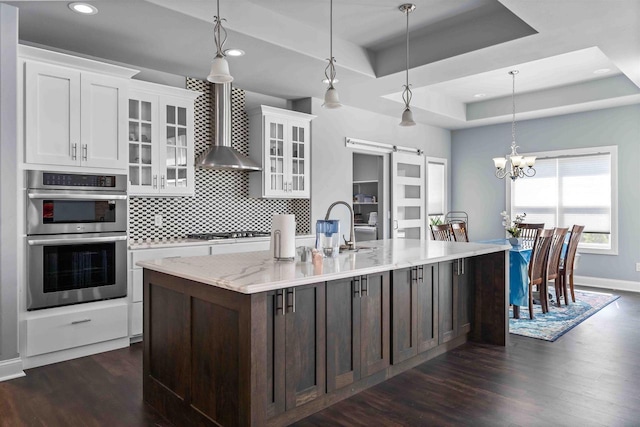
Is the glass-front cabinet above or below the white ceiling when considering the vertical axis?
below

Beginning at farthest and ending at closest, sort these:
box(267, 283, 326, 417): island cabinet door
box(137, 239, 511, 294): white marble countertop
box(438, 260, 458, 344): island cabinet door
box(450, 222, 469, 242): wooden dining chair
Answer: box(450, 222, 469, 242): wooden dining chair, box(438, 260, 458, 344): island cabinet door, box(267, 283, 326, 417): island cabinet door, box(137, 239, 511, 294): white marble countertop

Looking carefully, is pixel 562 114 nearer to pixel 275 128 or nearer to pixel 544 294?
pixel 544 294

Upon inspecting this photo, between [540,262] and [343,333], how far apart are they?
3.18m

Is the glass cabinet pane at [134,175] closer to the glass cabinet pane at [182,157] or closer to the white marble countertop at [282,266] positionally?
the glass cabinet pane at [182,157]

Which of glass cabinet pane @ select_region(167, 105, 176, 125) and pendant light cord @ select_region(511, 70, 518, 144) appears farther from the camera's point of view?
pendant light cord @ select_region(511, 70, 518, 144)

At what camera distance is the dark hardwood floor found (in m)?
2.49

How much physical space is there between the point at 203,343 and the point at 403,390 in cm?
140

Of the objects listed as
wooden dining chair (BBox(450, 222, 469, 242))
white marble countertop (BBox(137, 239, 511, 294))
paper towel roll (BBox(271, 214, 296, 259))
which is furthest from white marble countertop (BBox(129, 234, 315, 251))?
wooden dining chair (BBox(450, 222, 469, 242))

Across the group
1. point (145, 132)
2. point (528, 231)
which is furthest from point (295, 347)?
point (528, 231)

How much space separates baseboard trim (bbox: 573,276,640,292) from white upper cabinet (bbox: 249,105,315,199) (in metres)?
4.53

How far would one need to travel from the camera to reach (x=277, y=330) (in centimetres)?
225

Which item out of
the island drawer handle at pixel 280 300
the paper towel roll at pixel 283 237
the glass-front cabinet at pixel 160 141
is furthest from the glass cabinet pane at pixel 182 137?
the island drawer handle at pixel 280 300

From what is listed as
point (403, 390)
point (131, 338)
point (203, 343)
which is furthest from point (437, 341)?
point (131, 338)

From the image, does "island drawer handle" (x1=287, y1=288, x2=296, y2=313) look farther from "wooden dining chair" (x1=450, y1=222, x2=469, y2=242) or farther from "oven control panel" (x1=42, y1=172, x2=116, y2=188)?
"wooden dining chair" (x1=450, y1=222, x2=469, y2=242)
